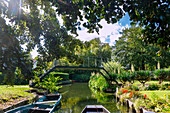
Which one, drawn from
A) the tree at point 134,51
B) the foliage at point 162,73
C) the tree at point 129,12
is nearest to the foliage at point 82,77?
the tree at point 134,51

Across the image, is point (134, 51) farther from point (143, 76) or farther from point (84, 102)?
point (84, 102)

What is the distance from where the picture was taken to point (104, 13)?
292 cm

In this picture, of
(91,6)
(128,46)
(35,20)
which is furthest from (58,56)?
(128,46)

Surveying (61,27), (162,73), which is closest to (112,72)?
(162,73)

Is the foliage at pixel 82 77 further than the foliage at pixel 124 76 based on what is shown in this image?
Yes

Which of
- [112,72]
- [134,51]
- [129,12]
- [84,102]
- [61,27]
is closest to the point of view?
[129,12]

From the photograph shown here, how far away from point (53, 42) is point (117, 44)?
2614 centimetres

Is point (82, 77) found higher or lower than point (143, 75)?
lower

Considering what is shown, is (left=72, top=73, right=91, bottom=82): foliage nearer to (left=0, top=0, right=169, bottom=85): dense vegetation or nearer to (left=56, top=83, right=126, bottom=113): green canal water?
(left=56, top=83, right=126, bottom=113): green canal water

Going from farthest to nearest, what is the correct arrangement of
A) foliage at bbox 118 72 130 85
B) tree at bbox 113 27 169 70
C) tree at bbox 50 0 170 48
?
tree at bbox 113 27 169 70, foliage at bbox 118 72 130 85, tree at bbox 50 0 170 48

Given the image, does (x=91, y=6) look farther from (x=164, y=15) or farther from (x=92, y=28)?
(x=164, y=15)

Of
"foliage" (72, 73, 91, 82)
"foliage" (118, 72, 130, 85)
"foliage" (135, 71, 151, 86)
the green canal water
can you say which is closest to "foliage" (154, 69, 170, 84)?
"foliage" (135, 71, 151, 86)

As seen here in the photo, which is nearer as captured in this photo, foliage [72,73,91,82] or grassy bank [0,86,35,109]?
grassy bank [0,86,35,109]

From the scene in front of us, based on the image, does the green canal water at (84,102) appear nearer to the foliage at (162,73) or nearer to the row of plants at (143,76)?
the row of plants at (143,76)
